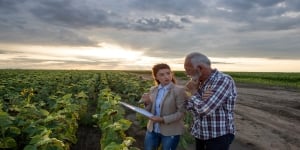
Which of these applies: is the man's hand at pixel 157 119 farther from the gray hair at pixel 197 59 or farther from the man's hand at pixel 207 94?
the gray hair at pixel 197 59

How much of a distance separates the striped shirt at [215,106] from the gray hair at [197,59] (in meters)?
0.15

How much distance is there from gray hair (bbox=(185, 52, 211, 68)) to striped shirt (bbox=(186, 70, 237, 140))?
0.49 ft

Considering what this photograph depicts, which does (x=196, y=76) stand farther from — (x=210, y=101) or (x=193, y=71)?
(x=210, y=101)

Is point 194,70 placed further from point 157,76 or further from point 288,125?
point 288,125

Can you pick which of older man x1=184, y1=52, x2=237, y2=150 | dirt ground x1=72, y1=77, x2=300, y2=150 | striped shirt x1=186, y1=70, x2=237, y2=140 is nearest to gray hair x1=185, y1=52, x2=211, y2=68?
older man x1=184, y1=52, x2=237, y2=150

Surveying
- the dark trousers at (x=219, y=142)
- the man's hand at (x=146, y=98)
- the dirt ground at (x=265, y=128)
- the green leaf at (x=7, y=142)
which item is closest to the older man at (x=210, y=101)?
the dark trousers at (x=219, y=142)

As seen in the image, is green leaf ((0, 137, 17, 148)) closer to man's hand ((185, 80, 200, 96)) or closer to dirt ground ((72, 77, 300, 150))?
man's hand ((185, 80, 200, 96))

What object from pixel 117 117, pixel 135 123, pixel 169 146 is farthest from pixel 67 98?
pixel 169 146

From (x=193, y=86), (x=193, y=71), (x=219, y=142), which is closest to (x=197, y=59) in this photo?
(x=193, y=71)

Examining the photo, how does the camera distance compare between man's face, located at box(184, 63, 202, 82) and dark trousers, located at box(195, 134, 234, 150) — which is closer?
man's face, located at box(184, 63, 202, 82)

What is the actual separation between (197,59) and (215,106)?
431mm

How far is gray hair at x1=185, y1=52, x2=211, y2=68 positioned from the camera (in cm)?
339

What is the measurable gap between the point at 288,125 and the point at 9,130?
315 inches

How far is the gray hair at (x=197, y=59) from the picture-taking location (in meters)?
3.39
